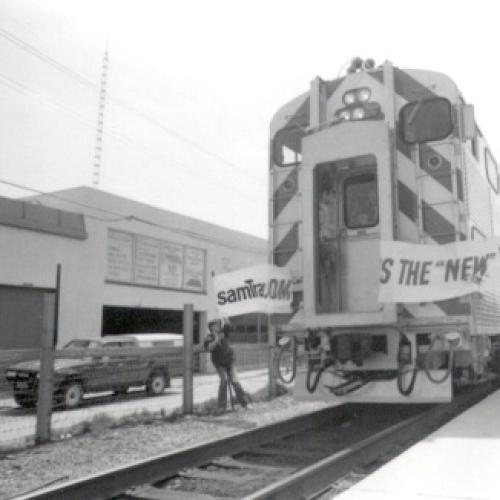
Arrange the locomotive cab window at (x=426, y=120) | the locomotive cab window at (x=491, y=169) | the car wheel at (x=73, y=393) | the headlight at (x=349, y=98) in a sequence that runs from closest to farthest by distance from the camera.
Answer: the locomotive cab window at (x=426, y=120) < the headlight at (x=349, y=98) < the locomotive cab window at (x=491, y=169) < the car wheel at (x=73, y=393)

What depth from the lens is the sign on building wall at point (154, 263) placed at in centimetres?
1903

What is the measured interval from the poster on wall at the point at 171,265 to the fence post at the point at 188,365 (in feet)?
38.3

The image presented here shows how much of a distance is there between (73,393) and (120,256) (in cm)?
825

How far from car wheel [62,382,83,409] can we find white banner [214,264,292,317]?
5.17 metres

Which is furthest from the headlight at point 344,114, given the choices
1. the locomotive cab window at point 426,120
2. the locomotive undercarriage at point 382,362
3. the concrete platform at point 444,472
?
the concrete platform at point 444,472

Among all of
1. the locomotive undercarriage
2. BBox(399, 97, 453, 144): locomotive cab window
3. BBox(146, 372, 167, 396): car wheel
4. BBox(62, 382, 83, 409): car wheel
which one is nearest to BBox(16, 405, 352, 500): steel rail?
the locomotive undercarriage

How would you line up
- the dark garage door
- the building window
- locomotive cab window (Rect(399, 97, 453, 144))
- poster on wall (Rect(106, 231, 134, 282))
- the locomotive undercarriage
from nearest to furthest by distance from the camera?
1. the locomotive undercarriage
2. locomotive cab window (Rect(399, 97, 453, 144))
3. the dark garage door
4. poster on wall (Rect(106, 231, 134, 282))
5. the building window

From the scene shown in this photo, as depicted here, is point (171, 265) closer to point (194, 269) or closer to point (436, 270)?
point (194, 269)

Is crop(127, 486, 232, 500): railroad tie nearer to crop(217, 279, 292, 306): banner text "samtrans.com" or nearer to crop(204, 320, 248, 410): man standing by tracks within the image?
crop(217, 279, 292, 306): banner text "samtrans.com"

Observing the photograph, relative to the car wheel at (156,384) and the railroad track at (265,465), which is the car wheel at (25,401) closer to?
the car wheel at (156,384)

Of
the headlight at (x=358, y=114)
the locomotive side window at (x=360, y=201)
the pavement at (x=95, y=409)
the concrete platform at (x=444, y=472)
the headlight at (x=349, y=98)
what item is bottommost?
the pavement at (x=95, y=409)

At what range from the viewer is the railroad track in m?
4.29

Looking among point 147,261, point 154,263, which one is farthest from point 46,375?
point 154,263

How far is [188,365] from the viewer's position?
9.26m
